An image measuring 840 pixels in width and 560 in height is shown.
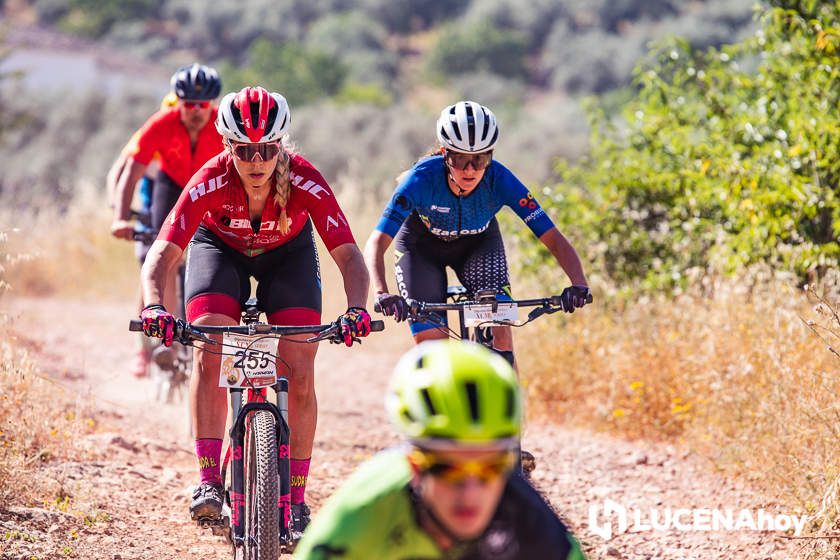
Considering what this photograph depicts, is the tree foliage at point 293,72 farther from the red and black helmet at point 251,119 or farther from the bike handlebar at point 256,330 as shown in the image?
the bike handlebar at point 256,330

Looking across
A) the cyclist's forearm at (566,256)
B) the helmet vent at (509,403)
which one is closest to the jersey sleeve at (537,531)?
the helmet vent at (509,403)

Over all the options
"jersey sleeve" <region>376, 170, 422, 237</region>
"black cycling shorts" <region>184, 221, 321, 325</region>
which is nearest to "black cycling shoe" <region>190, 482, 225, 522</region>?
"black cycling shorts" <region>184, 221, 321, 325</region>

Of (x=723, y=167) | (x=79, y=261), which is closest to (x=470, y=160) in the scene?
(x=723, y=167)

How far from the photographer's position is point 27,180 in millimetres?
30797

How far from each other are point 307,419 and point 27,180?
2712 cm

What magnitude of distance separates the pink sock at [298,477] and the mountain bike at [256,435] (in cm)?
27

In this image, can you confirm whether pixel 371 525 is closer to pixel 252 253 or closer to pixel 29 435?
pixel 252 253

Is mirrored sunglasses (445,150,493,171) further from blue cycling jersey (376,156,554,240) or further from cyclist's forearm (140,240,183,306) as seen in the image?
cyclist's forearm (140,240,183,306)

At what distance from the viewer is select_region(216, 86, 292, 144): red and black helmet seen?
5.58m

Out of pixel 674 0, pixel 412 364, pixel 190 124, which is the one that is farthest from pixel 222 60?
pixel 412 364

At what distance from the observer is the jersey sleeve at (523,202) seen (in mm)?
6562

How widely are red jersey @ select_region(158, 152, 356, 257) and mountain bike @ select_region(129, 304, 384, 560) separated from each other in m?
0.62

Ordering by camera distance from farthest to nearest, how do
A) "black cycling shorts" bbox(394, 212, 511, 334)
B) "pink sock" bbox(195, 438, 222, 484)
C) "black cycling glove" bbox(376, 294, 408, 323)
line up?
"black cycling shorts" bbox(394, 212, 511, 334) < "black cycling glove" bbox(376, 294, 408, 323) < "pink sock" bbox(195, 438, 222, 484)

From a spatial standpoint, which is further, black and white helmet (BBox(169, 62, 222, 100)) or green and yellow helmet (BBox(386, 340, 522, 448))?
black and white helmet (BBox(169, 62, 222, 100))
